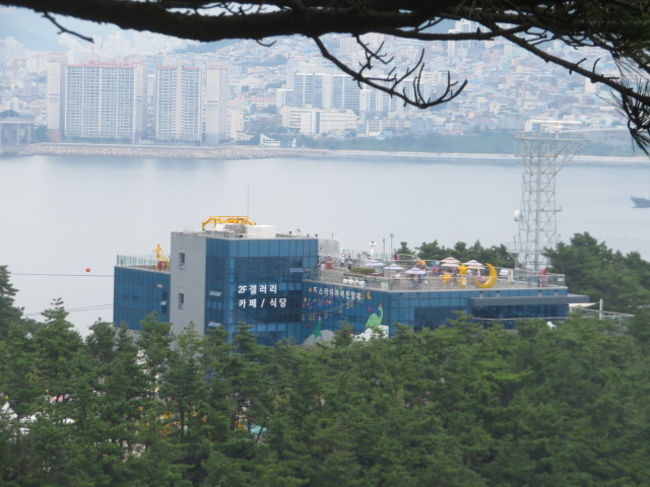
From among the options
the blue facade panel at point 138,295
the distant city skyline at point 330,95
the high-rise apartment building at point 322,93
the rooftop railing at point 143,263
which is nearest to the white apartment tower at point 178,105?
the distant city skyline at point 330,95

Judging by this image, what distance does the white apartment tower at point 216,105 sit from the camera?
217ft

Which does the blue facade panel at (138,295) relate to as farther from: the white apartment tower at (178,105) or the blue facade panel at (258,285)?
the white apartment tower at (178,105)

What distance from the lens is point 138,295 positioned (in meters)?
15.5

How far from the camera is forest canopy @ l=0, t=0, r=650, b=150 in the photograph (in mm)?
2361

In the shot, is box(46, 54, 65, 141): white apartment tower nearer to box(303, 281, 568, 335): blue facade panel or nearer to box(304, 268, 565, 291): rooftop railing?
box(304, 268, 565, 291): rooftop railing

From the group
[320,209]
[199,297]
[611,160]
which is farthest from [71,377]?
[611,160]

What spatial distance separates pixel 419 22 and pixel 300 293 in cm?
1182

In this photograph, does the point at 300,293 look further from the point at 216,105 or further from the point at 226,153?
the point at 216,105

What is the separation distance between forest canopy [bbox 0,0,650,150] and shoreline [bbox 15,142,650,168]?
6108 cm

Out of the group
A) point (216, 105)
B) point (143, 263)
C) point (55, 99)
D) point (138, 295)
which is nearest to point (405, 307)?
point (138, 295)

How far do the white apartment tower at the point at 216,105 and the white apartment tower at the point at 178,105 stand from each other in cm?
43

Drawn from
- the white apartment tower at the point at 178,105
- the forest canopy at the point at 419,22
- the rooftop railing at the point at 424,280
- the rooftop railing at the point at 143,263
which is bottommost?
the rooftop railing at the point at 143,263

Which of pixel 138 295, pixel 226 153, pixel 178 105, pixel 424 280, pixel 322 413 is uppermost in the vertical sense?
pixel 178 105

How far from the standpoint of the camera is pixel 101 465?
7559 mm
